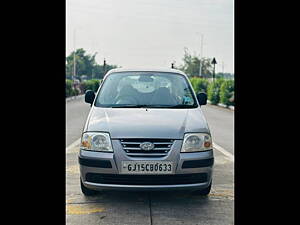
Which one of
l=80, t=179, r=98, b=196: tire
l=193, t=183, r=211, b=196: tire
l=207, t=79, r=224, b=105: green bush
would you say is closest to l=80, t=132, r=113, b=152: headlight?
l=80, t=179, r=98, b=196: tire

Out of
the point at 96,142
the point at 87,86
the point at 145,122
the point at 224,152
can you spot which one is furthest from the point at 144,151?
the point at 87,86

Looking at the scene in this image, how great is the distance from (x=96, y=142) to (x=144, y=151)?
621 mm

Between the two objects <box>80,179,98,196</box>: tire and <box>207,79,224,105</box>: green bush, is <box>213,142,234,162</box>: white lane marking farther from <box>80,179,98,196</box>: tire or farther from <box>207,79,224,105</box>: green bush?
<box>207,79,224,105</box>: green bush

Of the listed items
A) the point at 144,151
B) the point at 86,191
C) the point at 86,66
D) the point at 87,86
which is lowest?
the point at 86,191

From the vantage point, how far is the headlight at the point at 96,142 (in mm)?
5277

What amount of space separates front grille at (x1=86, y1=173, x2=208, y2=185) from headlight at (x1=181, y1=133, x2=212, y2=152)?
312mm

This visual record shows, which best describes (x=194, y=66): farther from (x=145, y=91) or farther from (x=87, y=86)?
(x=145, y=91)

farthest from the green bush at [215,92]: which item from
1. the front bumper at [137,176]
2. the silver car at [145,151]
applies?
the front bumper at [137,176]

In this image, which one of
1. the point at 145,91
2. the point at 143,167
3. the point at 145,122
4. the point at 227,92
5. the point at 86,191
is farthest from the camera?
the point at 227,92

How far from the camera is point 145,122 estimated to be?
215 inches

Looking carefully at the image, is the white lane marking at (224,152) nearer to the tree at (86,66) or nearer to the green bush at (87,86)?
the green bush at (87,86)
